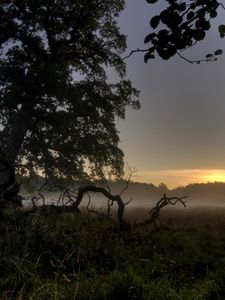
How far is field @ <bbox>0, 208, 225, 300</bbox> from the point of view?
5.94 m

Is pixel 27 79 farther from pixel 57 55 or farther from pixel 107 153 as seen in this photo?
pixel 107 153

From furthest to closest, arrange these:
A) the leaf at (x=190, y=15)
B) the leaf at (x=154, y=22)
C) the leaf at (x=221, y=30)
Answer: the leaf at (x=221, y=30)
the leaf at (x=190, y=15)
the leaf at (x=154, y=22)

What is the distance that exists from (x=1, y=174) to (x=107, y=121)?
6256 mm

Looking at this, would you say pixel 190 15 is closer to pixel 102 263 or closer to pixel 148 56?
pixel 148 56

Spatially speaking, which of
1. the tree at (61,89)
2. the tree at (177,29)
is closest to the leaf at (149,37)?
the tree at (177,29)

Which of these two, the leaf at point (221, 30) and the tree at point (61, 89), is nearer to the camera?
the leaf at point (221, 30)

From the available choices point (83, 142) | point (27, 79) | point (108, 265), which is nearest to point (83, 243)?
point (108, 265)

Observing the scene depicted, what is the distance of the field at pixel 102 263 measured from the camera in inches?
234

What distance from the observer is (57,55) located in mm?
21688

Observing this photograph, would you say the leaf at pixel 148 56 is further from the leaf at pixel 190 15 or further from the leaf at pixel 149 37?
the leaf at pixel 190 15

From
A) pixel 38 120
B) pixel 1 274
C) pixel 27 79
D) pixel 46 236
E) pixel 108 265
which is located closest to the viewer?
pixel 1 274

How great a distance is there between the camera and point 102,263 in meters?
8.36

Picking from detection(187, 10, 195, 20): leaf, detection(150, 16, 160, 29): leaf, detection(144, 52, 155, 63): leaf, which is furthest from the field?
detection(187, 10, 195, 20): leaf

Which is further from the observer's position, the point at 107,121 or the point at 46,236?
the point at 107,121
